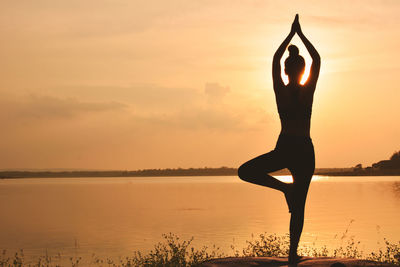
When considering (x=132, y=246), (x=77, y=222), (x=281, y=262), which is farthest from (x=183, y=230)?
(x=281, y=262)

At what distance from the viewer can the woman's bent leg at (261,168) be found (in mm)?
12391

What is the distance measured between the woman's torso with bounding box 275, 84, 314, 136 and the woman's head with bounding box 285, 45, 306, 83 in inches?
8.0

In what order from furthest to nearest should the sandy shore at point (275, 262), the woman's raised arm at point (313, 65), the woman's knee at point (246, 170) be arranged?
the woman's raised arm at point (313, 65) < the sandy shore at point (275, 262) < the woman's knee at point (246, 170)

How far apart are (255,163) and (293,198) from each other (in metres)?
1.31

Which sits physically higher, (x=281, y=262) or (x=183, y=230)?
(x=183, y=230)

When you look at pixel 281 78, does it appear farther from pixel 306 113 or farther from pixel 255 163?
pixel 255 163

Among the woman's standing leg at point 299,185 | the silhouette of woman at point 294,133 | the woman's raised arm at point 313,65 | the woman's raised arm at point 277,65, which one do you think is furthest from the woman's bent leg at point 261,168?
the woman's raised arm at point 313,65

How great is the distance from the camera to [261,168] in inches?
488

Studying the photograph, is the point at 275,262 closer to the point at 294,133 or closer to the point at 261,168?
the point at 261,168

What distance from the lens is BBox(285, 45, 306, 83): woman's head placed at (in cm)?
1306

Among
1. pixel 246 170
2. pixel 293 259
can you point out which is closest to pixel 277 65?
pixel 246 170

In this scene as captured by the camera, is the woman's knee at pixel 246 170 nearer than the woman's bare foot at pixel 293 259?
Yes

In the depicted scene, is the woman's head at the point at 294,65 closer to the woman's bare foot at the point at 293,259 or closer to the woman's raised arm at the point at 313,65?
the woman's raised arm at the point at 313,65

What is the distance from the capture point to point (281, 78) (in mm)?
13070
